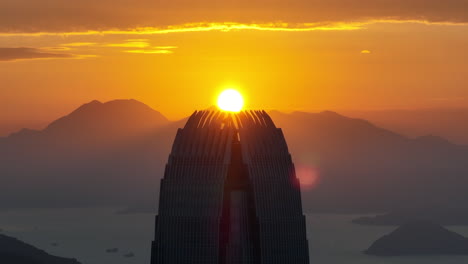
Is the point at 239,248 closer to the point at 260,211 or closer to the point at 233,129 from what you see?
the point at 260,211

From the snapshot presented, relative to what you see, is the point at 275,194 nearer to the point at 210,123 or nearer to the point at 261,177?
the point at 261,177

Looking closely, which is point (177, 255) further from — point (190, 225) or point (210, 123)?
point (210, 123)

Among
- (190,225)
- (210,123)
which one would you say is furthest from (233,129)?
(190,225)

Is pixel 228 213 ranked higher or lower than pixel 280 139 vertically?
lower

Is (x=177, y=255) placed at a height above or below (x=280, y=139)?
below
